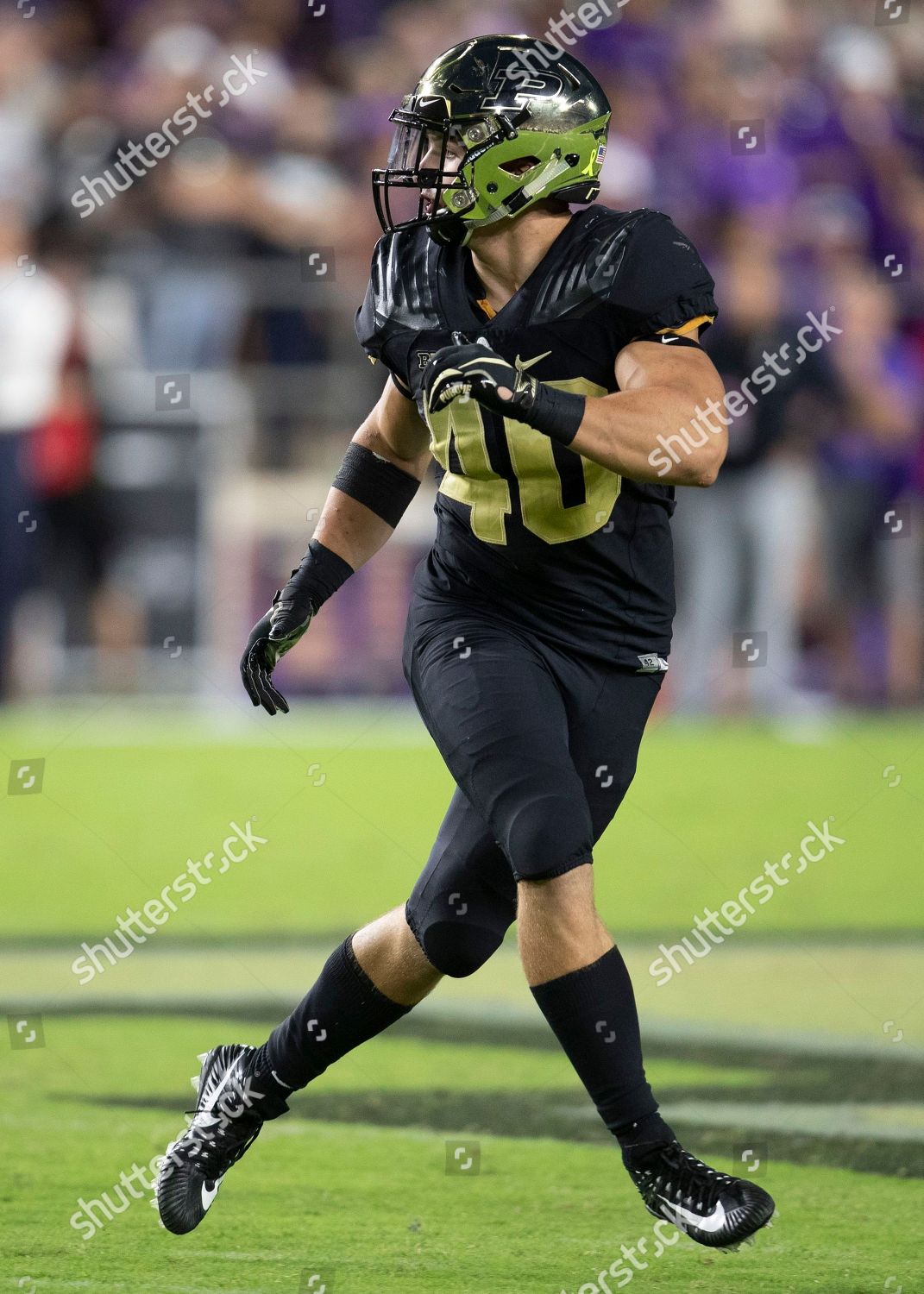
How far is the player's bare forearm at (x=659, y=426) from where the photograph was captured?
351 centimetres

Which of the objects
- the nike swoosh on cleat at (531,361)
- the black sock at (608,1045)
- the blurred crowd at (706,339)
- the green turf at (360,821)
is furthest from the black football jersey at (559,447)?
the blurred crowd at (706,339)

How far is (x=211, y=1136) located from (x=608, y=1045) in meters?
0.90

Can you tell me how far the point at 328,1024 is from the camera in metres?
3.98

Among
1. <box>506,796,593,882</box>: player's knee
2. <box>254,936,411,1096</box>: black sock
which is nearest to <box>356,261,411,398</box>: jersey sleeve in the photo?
<box>506,796,593,882</box>: player's knee

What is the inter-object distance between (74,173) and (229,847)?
557cm

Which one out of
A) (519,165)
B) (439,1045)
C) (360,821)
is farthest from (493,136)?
(360,821)

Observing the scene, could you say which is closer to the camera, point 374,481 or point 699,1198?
point 699,1198

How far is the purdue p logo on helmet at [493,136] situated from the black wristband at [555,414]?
62 cm

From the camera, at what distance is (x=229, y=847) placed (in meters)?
8.55

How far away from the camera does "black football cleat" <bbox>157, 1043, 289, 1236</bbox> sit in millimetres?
3830

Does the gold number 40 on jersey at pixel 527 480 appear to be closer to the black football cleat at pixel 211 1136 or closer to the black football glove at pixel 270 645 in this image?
the black football glove at pixel 270 645

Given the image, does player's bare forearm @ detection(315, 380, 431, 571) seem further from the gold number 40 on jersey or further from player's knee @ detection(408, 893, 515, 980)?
player's knee @ detection(408, 893, 515, 980)

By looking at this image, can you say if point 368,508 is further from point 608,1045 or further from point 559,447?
point 608,1045

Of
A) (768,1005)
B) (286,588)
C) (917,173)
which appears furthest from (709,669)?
(286,588)
